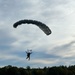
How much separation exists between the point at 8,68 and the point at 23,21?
118823 millimetres

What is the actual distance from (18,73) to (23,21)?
10960 cm

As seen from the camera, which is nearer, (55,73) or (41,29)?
(41,29)

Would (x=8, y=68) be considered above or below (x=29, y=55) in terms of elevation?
above

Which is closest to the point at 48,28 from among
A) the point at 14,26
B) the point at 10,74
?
the point at 14,26

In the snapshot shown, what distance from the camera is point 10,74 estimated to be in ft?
614

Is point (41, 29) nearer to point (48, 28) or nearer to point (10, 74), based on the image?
point (48, 28)

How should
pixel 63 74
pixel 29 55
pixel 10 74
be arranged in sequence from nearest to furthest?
pixel 29 55, pixel 10 74, pixel 63 74

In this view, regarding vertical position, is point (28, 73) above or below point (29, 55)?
above

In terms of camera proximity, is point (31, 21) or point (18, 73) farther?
point (18, 73)

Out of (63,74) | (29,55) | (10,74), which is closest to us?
(29,55)

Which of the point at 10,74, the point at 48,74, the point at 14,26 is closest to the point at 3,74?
the point at 10,74

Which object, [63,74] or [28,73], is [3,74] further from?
[63,74]

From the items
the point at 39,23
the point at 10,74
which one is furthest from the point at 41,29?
the point at 10,74

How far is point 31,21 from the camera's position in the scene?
267ft
